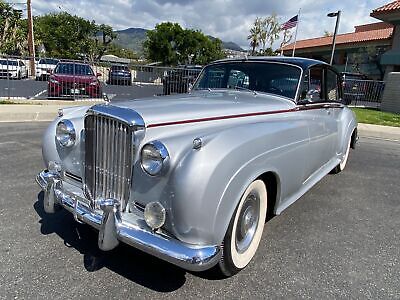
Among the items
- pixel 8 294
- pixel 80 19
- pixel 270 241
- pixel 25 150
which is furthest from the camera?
pixel 80 19

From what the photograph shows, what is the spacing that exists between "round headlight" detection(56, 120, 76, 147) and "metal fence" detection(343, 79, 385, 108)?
1876 cm

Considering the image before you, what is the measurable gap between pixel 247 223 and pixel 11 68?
17.4m

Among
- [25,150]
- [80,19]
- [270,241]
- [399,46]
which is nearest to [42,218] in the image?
[270,241]

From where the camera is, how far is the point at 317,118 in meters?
4.00

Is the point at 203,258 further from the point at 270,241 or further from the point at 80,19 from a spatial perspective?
the point at 80,19

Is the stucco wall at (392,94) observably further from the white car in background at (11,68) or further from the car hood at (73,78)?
the white car in background at (11,68)

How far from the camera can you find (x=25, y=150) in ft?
19.4

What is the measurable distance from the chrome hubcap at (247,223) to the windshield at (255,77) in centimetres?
143

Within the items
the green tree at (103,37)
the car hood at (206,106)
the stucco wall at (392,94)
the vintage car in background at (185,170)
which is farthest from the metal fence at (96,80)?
the green tree at (103,37)

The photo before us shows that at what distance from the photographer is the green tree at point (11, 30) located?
36500 millimetres

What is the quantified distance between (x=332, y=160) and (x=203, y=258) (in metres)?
3.23

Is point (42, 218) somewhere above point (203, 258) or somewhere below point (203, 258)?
below

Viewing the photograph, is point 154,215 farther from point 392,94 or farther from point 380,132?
point 392,94

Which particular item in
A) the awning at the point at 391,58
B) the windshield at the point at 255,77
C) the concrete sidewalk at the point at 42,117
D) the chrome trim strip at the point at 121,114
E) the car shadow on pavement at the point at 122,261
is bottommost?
the car shadow on pavement at the point at 122,261
